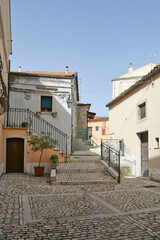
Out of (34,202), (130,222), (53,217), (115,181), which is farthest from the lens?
(115,181)

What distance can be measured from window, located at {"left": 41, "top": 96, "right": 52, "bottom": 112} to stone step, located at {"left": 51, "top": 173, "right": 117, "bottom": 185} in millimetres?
5848

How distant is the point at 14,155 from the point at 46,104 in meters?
4.28

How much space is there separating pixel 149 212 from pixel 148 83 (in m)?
7.84

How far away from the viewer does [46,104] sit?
52.4ft

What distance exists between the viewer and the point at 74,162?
13477 millimetres

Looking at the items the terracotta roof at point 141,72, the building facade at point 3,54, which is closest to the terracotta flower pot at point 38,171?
the building facade at point 3,54

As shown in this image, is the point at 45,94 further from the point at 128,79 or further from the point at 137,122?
the point at 128,79

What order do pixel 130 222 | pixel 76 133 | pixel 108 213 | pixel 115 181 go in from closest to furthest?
pixel 130 222
pixel 108 213
pixel 115 181
pixel 76 133

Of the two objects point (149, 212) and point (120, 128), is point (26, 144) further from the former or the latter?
point (149, 212)

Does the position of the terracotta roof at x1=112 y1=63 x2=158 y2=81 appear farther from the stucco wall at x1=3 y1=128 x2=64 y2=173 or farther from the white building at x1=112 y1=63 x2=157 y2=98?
the stucco wall at x1=3 y1=128 x2=64 y2=173

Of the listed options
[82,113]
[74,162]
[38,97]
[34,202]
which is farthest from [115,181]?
[82,113]

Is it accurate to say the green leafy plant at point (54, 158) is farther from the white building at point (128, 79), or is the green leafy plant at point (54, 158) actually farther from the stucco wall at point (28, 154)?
the white building at point (128, 79)

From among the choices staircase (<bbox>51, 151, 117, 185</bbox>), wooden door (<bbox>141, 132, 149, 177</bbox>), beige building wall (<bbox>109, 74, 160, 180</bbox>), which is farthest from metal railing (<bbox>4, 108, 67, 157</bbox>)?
wooden door (<bbox>141, 132, 149, 177</bbox>)

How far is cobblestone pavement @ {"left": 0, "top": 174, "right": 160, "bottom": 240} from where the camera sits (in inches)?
168
